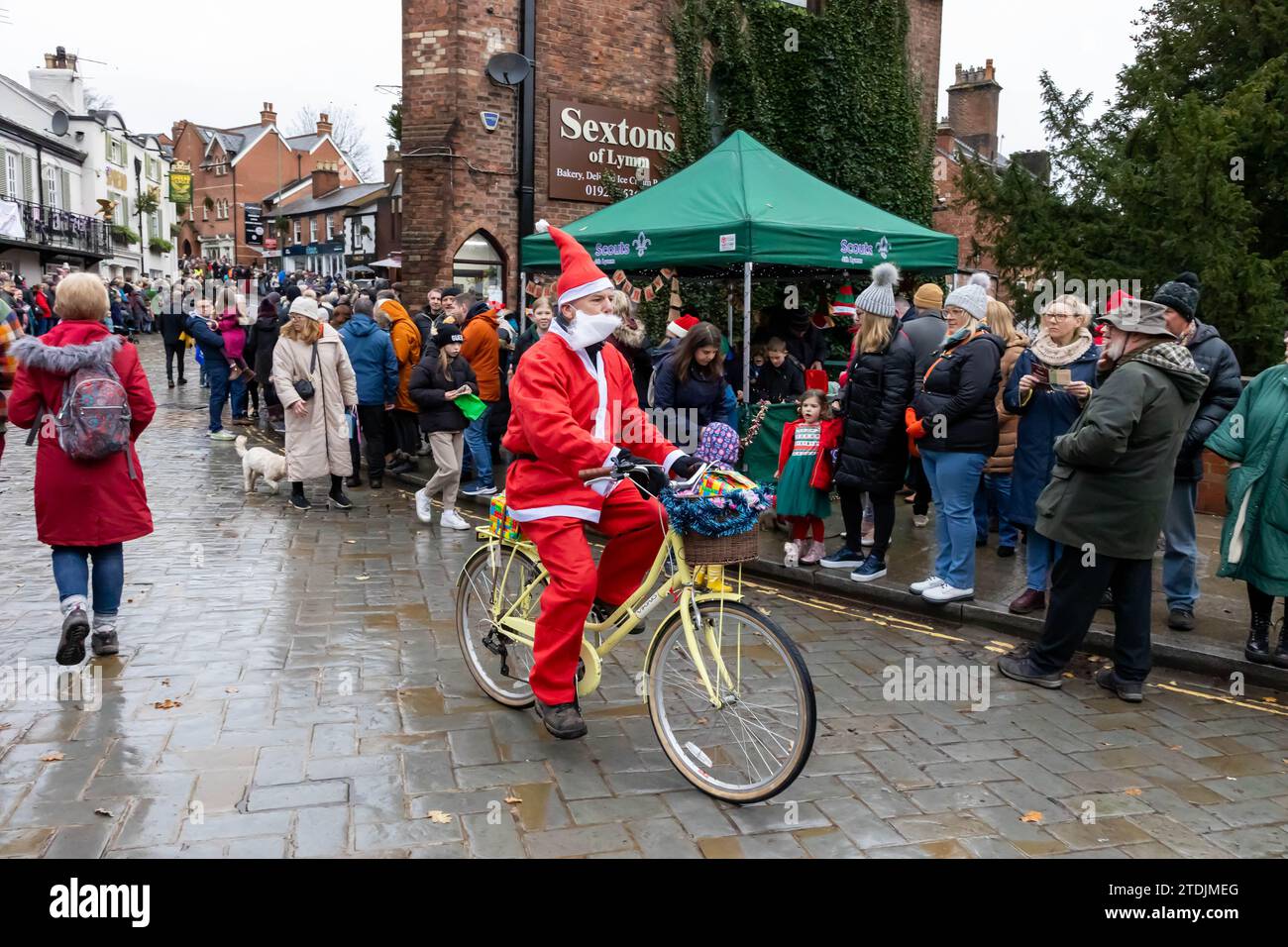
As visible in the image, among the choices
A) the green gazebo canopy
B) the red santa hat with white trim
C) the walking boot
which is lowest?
the walking boot

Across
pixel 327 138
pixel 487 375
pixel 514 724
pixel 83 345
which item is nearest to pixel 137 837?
pixel 514 724

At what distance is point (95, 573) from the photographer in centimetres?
563

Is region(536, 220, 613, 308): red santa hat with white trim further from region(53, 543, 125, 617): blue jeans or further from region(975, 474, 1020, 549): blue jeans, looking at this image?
region(975, 474, 1020, 549): blue jeans

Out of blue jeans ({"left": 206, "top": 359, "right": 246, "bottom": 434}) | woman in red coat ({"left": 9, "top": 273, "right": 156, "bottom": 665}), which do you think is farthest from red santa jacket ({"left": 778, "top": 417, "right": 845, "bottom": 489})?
blue jeans ({"left": 206, "top": 359, "right": 246, "bottom": 434})

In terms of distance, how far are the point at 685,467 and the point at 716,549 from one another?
33 cm

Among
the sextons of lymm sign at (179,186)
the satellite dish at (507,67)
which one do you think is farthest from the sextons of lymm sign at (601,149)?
the sextons of lymm sign at (179,186)

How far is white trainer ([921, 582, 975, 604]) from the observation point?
686 cm

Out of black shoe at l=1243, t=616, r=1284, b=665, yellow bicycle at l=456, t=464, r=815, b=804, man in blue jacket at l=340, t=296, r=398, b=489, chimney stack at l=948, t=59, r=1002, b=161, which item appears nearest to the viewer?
yellow bicycle at l=456, t=464, r=815, b=804

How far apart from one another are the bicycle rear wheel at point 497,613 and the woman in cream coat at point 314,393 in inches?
198

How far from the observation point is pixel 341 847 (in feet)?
11.8

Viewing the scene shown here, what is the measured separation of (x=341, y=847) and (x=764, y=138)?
52.1ft

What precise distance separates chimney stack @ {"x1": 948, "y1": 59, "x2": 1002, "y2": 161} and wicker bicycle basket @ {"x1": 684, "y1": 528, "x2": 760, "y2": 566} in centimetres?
3797

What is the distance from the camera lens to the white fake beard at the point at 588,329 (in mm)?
4297
